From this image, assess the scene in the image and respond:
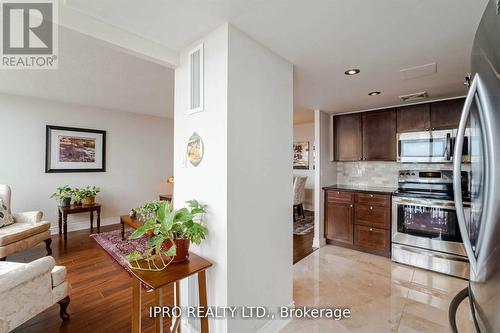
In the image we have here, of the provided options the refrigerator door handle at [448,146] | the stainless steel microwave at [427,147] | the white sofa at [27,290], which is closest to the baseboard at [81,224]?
the white sofa at [27,290]

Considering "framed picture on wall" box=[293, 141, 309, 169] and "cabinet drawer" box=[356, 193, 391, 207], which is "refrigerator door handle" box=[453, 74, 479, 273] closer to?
"cabinet drawer" box=[356, 193, 391, 207]

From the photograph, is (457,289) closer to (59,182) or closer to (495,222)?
(495,222)

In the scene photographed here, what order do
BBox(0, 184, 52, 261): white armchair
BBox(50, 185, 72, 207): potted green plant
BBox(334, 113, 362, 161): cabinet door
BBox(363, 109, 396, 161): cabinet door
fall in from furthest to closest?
BBox(50, 185, 72, 207): potted green plant → BBox(334, 113, 362, 161): cabinet door → BBox(363, 109, 396, 161): cabinet door → BBox(0, 184, 52, 261): white armchair

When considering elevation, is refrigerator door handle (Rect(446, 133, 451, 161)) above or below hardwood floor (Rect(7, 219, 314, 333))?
above

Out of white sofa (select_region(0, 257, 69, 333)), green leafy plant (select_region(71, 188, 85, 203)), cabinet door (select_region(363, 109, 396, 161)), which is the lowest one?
white sofa (select_region(0, 257, 69, 333))

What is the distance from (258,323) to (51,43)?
3.03 m

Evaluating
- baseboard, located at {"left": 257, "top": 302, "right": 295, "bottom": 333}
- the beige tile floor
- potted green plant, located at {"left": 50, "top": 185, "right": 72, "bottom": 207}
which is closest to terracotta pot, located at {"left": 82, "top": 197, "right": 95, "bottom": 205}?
potted green plant, located at {"left": 50, "top": 185, "right": 72, "bottom": 207}

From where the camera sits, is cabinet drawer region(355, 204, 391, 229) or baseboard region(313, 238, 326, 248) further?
baseboard region(313, 238, 326, 248)

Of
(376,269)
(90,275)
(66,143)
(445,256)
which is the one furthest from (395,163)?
(66,143)

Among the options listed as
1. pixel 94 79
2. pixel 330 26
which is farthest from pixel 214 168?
pixel 94 79

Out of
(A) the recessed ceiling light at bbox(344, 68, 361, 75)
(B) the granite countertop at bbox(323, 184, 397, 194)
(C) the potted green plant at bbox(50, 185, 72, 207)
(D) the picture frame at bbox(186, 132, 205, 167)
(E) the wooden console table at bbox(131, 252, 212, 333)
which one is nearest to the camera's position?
(E) the wooden console table at bbox(131, 252, 212, 333)

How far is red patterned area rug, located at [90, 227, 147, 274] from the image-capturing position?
10.3ft

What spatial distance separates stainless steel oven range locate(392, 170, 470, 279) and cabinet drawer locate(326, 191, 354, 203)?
1.99 feet

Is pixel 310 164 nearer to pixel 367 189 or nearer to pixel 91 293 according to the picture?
pixel 367 189
